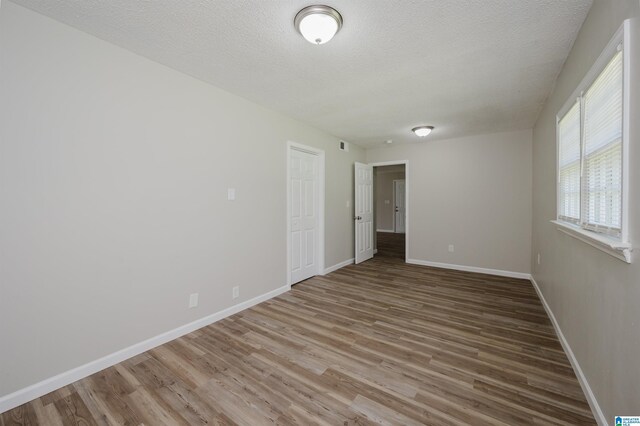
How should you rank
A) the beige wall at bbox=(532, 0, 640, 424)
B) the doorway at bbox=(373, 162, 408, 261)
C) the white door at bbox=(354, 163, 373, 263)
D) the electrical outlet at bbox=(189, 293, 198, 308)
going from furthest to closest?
the doorway at bbox=(373, 162, 408, 261), the white door at bbox=(354, 163, 373, 263), the electrical outlet at bbox=(189, 293, 198, 308), the beige wall at bbox=(532, 0, 640, 424)

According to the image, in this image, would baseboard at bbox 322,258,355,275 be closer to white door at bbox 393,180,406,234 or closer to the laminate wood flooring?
the laminate wood flooring

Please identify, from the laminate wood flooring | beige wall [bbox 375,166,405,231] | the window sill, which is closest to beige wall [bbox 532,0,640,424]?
the window sill

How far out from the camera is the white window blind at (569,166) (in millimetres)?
1990

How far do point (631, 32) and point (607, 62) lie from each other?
302 millimetres

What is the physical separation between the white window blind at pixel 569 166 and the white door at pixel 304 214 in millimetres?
3059

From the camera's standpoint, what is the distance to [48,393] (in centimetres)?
175

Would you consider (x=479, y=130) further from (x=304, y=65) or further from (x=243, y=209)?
(x=243, y=209)

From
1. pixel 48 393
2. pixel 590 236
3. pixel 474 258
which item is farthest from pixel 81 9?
pixel 474 258

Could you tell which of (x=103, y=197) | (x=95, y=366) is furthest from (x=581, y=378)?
(x=103, y=197)

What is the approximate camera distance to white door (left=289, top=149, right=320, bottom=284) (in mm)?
4019

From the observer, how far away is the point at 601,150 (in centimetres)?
154

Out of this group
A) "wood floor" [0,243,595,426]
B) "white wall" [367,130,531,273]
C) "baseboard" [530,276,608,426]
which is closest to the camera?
"baseboard" [530,276,608,426]

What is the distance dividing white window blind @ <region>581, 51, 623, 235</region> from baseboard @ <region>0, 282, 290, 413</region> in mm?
3238

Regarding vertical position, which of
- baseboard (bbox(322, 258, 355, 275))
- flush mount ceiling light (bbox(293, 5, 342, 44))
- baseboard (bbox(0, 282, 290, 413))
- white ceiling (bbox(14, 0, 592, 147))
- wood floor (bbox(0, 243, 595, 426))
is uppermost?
white ceiling (bbox(14, 0, 592, 147))
